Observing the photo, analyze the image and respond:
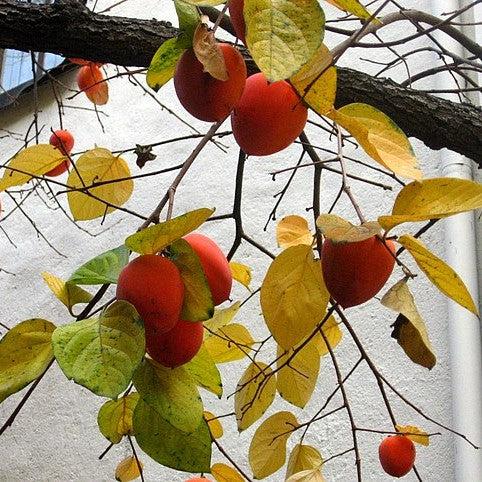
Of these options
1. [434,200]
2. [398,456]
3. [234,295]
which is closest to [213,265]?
[434,200]

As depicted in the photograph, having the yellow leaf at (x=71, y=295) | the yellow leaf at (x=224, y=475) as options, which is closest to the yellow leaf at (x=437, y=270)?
the yellow leaf at (x=71, y=295)

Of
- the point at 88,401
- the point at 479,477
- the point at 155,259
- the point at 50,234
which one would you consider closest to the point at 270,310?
the point at 155,259

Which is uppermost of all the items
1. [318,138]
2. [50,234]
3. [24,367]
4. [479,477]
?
[318,138]

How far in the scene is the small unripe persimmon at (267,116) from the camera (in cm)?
36

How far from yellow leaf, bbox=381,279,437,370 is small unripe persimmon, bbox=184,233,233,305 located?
106 mm

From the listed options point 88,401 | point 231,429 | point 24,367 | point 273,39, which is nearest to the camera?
point 273,39

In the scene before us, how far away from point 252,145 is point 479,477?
2.55ft

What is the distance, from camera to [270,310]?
40cm

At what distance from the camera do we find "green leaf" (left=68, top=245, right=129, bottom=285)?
40 centimetres

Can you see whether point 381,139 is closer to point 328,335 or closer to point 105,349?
point 105,349

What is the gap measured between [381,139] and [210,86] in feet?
0.31

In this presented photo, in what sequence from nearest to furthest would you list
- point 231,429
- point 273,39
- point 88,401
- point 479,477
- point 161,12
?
point 273,39
point 479,477
point 231,429
point 88,401
point 161,12

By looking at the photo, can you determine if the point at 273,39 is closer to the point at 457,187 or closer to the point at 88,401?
the point at 457,187

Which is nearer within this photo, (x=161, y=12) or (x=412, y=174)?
(x=412, y=174)
